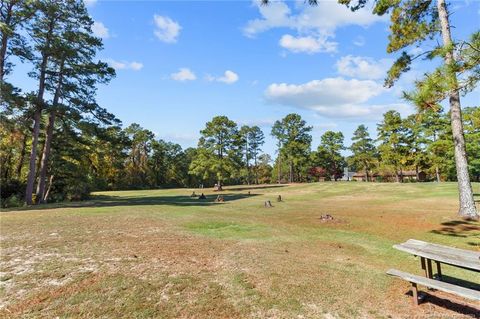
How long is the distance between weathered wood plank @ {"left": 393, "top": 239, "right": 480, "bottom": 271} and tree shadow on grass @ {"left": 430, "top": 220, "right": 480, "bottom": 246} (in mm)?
4945

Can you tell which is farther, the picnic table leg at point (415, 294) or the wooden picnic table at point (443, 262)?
the picnic table leg at point (415, 294)

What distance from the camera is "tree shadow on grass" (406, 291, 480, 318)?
174 inches

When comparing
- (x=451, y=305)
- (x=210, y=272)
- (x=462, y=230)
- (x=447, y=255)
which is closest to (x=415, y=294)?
(x=451, y=305)

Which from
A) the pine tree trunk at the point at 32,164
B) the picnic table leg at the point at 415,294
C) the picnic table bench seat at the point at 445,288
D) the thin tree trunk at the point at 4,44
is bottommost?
the picnic table leg at the point at 415,294

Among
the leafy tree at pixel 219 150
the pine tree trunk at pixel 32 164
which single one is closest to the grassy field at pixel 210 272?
the pine tree trunk at pixel 32 164

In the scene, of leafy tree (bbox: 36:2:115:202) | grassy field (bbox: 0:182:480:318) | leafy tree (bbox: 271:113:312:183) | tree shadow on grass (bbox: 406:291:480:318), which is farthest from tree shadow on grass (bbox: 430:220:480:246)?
leafy tree (bbox: 271:113:312:183)

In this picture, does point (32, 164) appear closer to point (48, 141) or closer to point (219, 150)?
point (48, 141)

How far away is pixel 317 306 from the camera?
179 inches

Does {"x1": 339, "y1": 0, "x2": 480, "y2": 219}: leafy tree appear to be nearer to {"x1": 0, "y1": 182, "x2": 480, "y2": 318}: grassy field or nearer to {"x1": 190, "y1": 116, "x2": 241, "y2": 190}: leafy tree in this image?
{"x1": 0, "y1": 182, "x2": 480, "y2": 318}: grassy field

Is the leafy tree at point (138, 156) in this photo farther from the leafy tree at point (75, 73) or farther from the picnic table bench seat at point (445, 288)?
the picnic table bench seat at point (445, 288)

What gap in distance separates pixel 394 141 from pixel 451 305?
147 feet

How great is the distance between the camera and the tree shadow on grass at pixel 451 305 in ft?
14.5

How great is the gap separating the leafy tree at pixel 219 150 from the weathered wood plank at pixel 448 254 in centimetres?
3783

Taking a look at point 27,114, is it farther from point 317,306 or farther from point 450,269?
point 450,269
